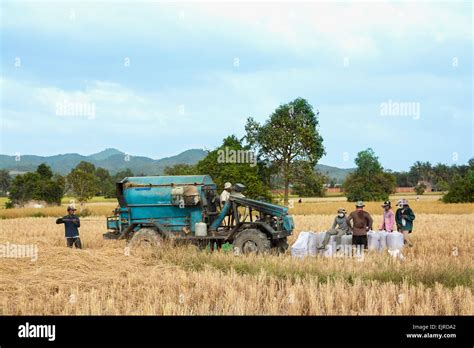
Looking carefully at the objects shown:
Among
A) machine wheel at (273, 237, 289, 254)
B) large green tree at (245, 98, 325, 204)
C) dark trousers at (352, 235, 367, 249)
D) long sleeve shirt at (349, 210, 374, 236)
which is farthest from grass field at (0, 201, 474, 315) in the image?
large green tree at (245, 98, 325, 204)

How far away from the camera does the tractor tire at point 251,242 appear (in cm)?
1412

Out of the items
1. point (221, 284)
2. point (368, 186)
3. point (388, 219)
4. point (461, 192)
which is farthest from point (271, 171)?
point (221, 284)

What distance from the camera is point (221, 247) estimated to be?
1490cm

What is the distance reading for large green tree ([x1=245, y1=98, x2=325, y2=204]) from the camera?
1978 inches

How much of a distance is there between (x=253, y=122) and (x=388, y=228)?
36400 mm

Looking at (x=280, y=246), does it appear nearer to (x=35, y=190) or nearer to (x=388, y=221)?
(x=388, y=221)

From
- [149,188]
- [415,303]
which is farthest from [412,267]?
[149,188]

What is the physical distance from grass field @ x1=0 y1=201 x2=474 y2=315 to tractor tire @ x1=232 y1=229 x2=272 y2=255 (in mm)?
952

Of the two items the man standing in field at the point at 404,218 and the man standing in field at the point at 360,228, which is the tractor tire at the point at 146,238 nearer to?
the man standing in field at the point at 360,228

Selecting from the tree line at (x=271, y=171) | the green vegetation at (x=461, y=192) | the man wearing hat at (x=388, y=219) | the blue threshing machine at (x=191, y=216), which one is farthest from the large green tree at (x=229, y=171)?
the green vegetation at (x=461, y=192)

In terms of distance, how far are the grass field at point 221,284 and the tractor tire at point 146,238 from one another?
3.02ft

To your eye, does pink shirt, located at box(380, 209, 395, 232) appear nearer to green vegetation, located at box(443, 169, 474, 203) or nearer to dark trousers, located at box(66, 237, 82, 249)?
dark trousers, located at box(66, 237, 82, 249)

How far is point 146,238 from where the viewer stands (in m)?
15.1

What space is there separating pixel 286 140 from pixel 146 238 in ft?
119
